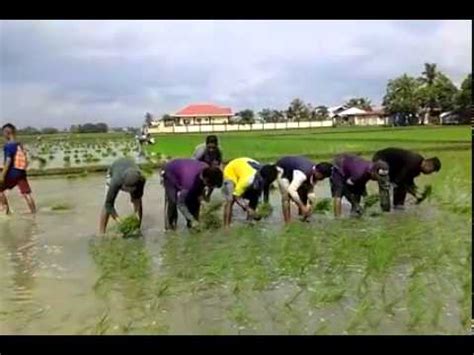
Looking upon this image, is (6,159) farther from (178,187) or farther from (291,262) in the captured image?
(291,262)

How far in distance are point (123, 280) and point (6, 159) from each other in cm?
300

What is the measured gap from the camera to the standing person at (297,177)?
20.3 feet

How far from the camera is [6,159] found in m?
6.81

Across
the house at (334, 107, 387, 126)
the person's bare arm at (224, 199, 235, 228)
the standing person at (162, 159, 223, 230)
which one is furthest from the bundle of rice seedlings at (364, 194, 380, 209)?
the standing person at (162, 159, 223, 230)

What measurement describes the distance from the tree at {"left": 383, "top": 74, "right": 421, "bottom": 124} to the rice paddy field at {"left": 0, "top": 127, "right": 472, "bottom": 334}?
1309 mm

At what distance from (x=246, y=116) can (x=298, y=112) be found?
2.64 ft

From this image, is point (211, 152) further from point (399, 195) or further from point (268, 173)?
point (399, 195)

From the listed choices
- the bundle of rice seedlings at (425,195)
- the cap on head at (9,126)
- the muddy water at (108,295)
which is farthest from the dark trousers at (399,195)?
the cap on head at (9,126)

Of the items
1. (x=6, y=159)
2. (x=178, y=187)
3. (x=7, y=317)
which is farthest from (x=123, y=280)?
(x=6, y=159)

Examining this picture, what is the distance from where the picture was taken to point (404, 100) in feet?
26.8

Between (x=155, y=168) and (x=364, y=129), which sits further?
(x=155, y=168)

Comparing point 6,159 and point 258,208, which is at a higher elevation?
point 6,159
